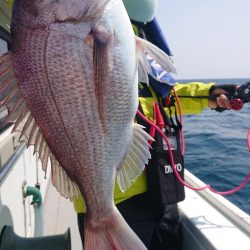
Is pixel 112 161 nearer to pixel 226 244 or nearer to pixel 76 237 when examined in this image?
pixel 226 244

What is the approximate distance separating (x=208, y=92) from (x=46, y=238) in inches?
47.0

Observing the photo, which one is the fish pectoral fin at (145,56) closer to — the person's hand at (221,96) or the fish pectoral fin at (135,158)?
the fish pectoral fin at (135,158)

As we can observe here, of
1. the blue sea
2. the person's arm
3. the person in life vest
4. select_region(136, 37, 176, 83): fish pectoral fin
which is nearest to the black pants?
the person in life vest

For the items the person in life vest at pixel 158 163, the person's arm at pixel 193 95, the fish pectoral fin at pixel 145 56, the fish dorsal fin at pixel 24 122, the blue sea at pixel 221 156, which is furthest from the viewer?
the blue sea at pixel 221 156

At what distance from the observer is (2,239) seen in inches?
70.8

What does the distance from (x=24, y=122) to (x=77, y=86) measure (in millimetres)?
227

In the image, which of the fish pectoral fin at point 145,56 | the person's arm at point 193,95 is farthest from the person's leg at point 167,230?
the fish pectoral fin at point 145,56

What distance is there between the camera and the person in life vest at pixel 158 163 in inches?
76.3

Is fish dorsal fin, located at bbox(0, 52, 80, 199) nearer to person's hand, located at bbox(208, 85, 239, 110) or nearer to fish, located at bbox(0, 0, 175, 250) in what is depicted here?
fish, located at bbox(0, 0, 175, 250)

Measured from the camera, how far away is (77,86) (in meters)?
1.11

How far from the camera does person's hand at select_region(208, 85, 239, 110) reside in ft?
6.52

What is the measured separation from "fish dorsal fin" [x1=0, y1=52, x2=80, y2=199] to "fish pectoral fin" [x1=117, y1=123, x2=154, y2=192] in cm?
17

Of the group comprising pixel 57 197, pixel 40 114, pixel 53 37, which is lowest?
pixel 57 197

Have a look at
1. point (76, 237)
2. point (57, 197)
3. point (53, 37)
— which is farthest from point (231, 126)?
point (53, 37)
